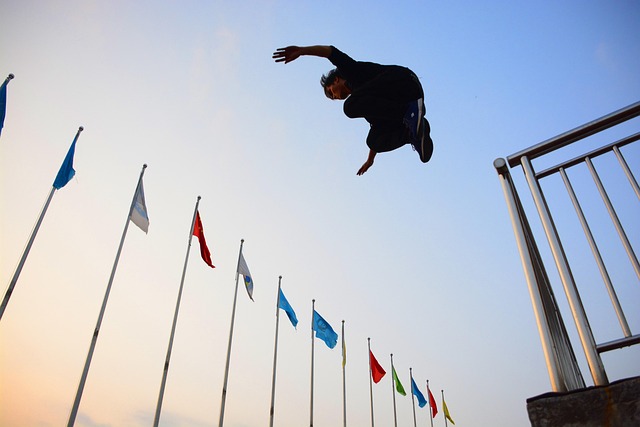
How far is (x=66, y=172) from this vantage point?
13.5 metres

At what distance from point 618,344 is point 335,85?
127 inches

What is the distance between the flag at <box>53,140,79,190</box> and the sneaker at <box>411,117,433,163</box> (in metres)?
12.9

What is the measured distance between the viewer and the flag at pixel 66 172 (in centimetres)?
1325

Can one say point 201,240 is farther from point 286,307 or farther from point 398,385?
point 398,385

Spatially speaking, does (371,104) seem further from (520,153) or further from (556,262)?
(556,262)

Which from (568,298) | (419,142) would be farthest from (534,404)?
(419,142)

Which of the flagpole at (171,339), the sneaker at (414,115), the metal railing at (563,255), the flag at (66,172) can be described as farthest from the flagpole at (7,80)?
the metal railing at (563,255)

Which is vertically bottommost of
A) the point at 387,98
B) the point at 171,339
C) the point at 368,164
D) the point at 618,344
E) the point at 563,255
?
the point at 618,344

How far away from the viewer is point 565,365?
5.69ft

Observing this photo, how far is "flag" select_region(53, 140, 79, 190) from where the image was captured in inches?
522

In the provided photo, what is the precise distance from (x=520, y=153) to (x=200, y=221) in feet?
50.8

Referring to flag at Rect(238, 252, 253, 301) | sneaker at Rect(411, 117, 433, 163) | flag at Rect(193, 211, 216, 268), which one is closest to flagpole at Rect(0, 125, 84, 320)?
flag at Rect(193, 211, 216, 268)

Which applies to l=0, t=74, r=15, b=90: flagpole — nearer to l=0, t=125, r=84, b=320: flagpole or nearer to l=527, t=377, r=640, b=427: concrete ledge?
l=0, t=125, r=84, b=320: flagpole

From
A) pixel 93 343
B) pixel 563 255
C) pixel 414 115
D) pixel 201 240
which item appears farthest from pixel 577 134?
pixel 201 240
